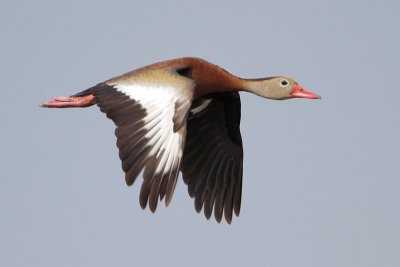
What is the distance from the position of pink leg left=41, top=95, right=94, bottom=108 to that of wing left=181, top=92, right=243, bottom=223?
5.75ft

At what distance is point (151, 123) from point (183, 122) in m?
0.38

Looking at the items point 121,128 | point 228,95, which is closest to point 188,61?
point 228,95

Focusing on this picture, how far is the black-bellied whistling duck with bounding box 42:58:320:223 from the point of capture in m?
10.9

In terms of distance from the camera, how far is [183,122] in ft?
36.8

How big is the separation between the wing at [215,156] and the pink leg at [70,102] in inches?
69.0

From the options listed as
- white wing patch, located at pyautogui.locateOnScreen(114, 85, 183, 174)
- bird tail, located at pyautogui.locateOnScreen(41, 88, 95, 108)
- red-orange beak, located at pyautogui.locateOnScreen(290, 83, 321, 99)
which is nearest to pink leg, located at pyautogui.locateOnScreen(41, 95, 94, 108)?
bird tail, located at pyautogui.locateOnScreen(41, 88, 95, 108)

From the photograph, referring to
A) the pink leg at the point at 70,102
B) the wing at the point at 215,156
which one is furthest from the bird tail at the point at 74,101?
the wing at the point at 215,156

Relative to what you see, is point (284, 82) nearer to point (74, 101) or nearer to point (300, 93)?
point (300, 93)

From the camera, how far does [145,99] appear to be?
1152 centimetres

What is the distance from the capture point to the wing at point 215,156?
559 inches

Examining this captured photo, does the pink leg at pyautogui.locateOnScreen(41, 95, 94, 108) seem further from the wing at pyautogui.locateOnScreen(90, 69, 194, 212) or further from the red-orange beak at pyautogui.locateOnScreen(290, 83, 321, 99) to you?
the red-orange beak at pyautogui.locateOnScreen(290, 83, 321, 99)

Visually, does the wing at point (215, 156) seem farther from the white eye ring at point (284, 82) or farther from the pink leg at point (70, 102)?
the pink leg at point (70, 102)

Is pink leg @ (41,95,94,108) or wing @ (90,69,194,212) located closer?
wing @ (90,69,194,212)

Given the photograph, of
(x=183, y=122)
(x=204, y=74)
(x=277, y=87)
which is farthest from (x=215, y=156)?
(x=183, y=122)
